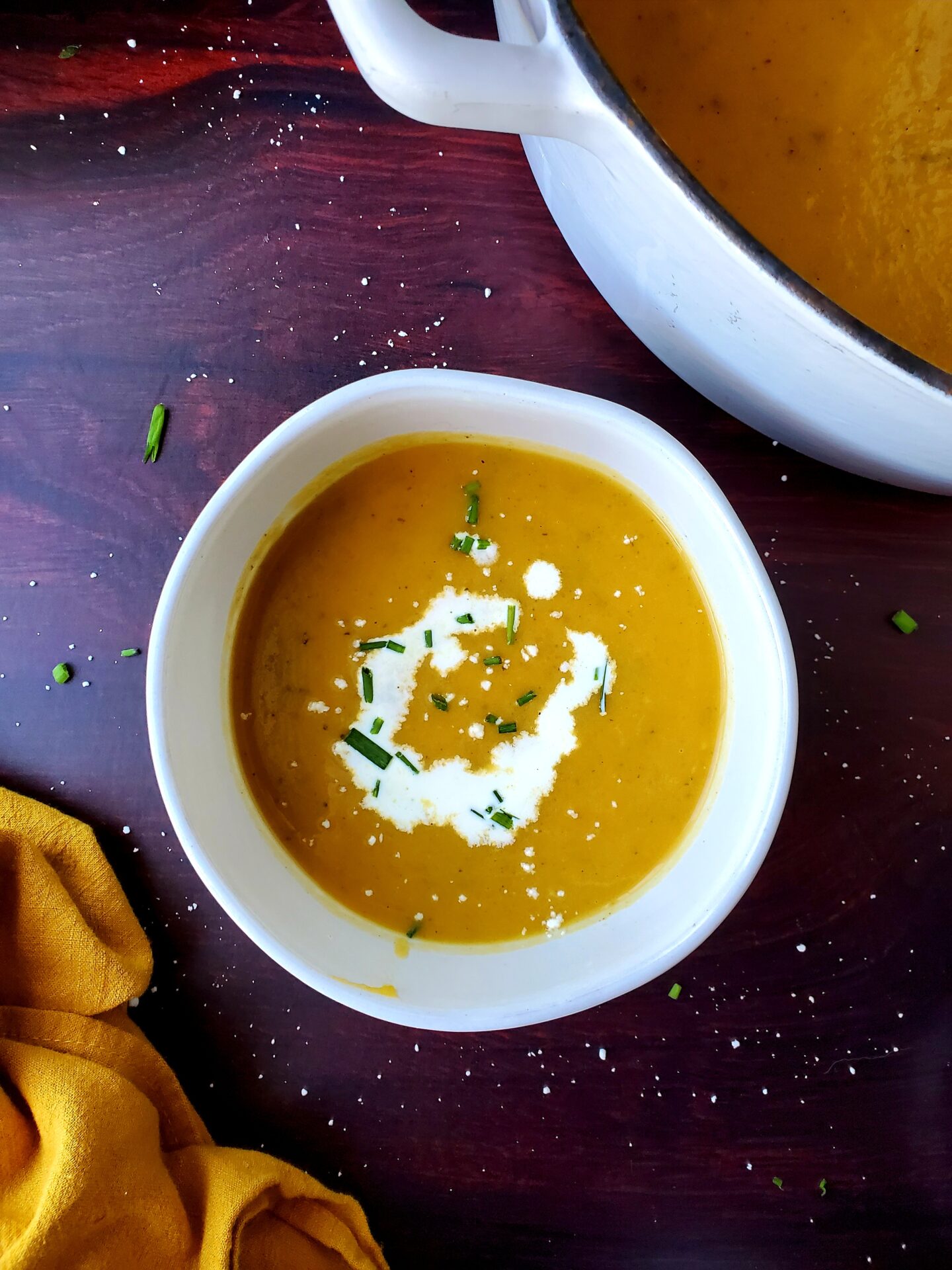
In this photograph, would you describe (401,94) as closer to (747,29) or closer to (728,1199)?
(747,29)

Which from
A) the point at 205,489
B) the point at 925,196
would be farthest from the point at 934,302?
the point at 205,489

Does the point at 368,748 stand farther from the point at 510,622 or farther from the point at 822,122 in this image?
the point at 822,122

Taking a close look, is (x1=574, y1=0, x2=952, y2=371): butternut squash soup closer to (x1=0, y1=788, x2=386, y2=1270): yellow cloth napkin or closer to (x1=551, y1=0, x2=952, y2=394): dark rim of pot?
(x1=551, y1=0, x2=952, y2=394): dark rim of pot

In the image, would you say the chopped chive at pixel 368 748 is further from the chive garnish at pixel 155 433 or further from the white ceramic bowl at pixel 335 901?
the chive garnish at pixel 155 433

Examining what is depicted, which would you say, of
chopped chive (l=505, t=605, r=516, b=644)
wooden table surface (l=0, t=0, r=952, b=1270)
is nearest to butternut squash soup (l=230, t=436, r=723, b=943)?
chopped chive (l=505, t=605, r=516, b=644)

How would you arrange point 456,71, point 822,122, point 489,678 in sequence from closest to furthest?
point 456,71, point 822,122, point 489,678

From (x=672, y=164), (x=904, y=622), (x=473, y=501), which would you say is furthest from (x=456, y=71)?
(x=904, y=622)
